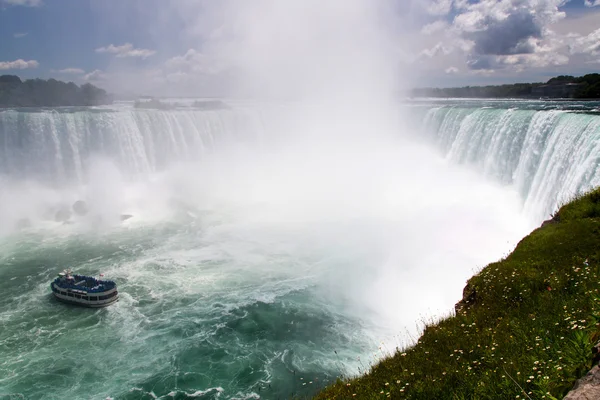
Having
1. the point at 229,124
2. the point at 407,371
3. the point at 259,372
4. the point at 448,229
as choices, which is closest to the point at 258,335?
the point at 259,372

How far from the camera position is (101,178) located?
34.2 metres

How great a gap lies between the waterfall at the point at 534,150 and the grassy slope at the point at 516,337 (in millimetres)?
5443

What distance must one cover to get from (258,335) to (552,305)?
34.2ft

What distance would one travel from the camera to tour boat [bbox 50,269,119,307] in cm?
1639

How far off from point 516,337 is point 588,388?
9.06 feet

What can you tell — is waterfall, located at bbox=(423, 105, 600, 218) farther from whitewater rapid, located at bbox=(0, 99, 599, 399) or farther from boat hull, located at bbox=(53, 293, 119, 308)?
boat hull, located at bbox=(53, 293, 119, 308)

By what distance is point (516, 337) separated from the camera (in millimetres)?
5516

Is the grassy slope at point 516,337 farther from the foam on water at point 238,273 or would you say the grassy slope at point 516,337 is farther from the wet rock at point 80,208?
the wet rock at point 80,208

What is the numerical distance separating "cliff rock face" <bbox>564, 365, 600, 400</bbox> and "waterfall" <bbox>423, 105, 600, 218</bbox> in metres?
11.3

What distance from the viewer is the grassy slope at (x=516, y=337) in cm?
407

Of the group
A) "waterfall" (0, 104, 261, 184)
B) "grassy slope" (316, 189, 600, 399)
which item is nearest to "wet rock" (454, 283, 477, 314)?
"grassy slope" (316, 189, 600, 399)

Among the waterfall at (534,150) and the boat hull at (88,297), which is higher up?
the waterfall at (534,150)

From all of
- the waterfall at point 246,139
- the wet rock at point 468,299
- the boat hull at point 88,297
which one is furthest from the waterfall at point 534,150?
the boat hull at point 88,297

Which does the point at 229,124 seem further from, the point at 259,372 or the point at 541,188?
the point at 259,372
